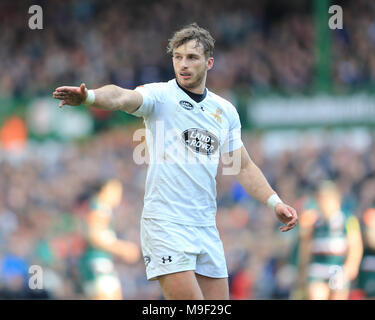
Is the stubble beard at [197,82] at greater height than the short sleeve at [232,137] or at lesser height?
greater

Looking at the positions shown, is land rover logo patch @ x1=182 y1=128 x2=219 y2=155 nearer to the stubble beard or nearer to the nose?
the stubble beard

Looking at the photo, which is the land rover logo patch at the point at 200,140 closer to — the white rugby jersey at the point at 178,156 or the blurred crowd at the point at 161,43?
the white rugby jersey at the point at 178,156

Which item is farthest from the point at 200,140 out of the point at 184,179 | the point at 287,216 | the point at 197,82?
the point at 287,216

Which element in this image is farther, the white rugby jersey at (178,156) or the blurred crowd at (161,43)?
the blurred crowd at (161,43)

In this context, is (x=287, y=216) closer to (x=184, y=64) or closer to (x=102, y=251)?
(x=184, y=64)

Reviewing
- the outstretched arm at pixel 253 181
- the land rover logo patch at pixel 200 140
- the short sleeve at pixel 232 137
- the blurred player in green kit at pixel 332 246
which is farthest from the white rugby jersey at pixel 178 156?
the blurred player in green kit at pixel 332 246

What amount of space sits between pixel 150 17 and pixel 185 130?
55.3ft

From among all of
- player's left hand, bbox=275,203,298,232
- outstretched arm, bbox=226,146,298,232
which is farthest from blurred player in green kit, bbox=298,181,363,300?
player's left hand, bbox=275,203,298,232

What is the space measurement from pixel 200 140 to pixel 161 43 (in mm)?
15414

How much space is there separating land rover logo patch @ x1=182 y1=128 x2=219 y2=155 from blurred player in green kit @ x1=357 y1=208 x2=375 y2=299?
20.2 feet

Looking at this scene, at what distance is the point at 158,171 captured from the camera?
19.6ft

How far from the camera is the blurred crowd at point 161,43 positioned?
63.3ft

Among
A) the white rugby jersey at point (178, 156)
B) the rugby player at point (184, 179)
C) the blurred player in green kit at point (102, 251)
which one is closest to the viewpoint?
the rugby player at point (184, 179)

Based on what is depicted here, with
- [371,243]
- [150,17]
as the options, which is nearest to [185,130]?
[371,243]
